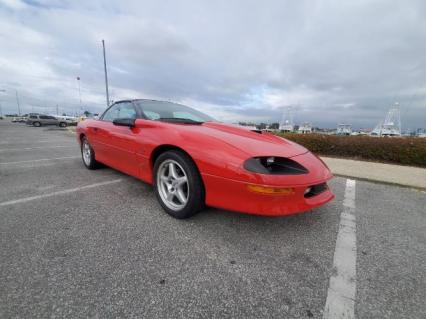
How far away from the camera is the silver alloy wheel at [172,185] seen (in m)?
2.35

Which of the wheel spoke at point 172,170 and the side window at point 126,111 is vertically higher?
the side window at point 126,111

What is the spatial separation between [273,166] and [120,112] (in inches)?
104

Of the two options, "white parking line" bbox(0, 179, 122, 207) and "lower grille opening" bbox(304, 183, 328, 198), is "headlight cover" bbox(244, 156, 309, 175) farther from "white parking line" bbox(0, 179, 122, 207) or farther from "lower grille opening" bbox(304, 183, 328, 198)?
"white parking line" bbox(0, 179, 122, 207)

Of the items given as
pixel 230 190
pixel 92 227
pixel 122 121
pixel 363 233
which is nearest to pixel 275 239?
pixel 230 190

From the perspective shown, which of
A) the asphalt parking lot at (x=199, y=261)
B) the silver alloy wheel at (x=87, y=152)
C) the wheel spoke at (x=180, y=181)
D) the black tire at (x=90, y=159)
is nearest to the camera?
the asphalt parking lot at (x=199, y=261)

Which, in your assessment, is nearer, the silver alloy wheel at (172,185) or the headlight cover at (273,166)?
the headlight cover at (273,166)

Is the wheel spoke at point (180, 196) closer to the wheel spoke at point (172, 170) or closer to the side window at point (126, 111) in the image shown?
the wheel spoke at point (172, 170)

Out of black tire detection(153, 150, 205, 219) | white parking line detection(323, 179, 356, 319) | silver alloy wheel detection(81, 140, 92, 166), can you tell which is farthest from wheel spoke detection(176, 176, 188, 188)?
silver alloy wheel detection(81, 140, 92, 166)

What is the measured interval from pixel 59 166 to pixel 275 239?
4751 millimetres

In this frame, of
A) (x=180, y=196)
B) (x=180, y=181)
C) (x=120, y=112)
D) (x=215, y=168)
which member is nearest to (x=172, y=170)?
(x=180, y=181)

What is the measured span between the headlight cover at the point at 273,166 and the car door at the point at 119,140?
63.2 inches

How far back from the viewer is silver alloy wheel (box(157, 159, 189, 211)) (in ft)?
7.71

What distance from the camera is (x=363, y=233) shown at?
2268 millimetres

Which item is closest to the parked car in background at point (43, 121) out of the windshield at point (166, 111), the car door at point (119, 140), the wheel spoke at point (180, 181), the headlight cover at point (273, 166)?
the car door at point (119, 140)
